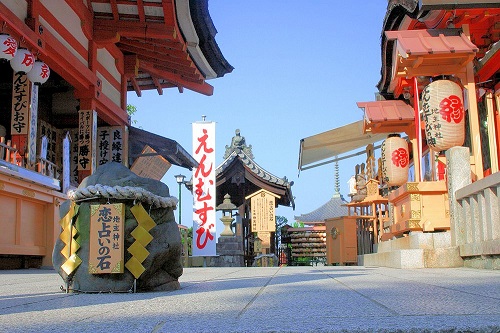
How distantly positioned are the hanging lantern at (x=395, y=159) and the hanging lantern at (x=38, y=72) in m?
6.78

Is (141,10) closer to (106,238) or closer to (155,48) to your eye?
(155,48)

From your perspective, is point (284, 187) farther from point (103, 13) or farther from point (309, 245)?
point (103, 13)

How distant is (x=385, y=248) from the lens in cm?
1037

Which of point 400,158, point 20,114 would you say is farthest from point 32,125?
point 400,158

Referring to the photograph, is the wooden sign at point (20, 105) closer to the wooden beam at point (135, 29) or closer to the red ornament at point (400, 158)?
the wooden beam at point (135, 29)

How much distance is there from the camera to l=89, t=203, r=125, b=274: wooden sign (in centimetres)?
362

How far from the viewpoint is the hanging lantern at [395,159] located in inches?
442

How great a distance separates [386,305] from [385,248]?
329 inches

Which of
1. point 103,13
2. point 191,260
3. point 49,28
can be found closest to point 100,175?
point 49,28

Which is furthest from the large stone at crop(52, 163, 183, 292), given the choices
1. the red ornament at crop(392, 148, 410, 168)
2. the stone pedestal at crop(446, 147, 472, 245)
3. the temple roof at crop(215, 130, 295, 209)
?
the temple roof at crop(215, 130, 295, 209)

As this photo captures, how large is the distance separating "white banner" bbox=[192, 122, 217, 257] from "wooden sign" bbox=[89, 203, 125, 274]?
1146 centimetres

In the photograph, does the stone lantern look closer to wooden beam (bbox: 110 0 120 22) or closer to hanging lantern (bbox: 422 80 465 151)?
wooden beam (bbox: 110 0 120 22)

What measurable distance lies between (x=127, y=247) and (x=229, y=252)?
14248 mm

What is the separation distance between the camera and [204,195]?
15242 mm
